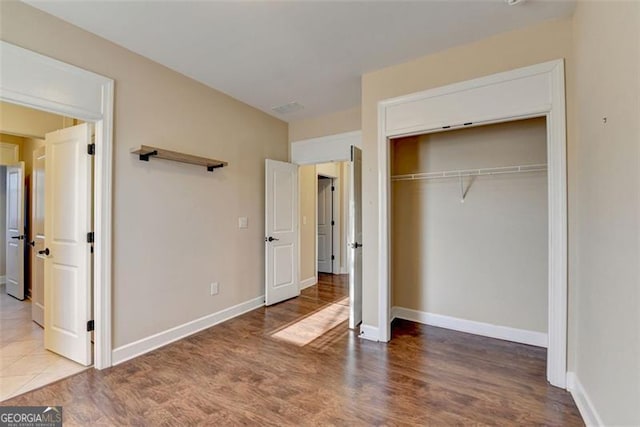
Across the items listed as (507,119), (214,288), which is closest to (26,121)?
(214,288)

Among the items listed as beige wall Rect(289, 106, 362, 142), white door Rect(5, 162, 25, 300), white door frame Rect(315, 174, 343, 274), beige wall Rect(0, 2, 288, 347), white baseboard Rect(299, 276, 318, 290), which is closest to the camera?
beige wall Rect(0, 2, 288, 347)

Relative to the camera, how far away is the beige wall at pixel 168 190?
2488mm

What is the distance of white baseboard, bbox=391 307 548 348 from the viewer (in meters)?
2.91

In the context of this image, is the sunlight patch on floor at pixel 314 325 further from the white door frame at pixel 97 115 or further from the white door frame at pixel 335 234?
the white door frame at pixel 335 234

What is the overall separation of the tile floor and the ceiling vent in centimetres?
351

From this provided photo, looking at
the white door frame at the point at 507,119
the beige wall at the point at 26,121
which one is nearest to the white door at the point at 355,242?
the white door frame at the point at 507,119

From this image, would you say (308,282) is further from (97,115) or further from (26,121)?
(26,121)

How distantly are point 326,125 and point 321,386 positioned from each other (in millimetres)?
3376

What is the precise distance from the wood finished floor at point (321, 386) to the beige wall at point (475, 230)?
1.53 ft

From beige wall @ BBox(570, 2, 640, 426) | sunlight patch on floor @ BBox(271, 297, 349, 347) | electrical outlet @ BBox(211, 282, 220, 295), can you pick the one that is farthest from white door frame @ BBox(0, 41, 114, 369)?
beige wall @ BBox(570, 2, 640, 426)

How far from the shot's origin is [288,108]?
411cm

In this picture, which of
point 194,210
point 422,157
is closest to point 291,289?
point 194,210

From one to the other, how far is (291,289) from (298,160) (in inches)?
79.7

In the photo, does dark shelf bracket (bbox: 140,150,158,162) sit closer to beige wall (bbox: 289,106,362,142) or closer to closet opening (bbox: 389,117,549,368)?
beige wall (bbox: 289,106,362,142)
